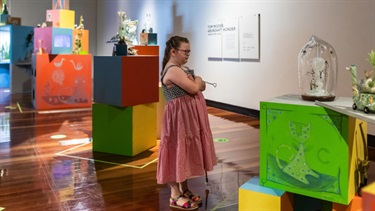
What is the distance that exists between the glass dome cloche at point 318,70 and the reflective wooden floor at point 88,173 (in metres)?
1.02

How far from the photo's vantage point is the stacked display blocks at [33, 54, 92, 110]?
285 inches

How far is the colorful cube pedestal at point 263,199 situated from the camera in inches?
81.6

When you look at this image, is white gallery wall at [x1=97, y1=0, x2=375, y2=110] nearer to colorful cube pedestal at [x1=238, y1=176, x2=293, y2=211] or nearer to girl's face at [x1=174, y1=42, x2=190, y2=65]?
girl's face at [x1=174, y1=42, x2=190, y2=65]

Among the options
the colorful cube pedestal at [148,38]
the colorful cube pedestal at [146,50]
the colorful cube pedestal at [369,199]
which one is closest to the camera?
the colorful cube pedestal at [369,199]

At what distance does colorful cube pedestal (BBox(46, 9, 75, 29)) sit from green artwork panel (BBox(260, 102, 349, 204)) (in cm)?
660

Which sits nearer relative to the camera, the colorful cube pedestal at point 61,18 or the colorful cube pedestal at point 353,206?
the colorful cube pedestal at point 353,206

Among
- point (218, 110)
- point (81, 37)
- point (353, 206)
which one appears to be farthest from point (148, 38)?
point (353, 206)

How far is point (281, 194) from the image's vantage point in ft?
6.81

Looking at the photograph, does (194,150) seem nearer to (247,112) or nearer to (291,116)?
(291,116)

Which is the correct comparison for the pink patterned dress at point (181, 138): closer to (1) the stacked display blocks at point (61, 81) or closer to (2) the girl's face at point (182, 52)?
(2) the girl's face at point (182, 52)

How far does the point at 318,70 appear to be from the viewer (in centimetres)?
222

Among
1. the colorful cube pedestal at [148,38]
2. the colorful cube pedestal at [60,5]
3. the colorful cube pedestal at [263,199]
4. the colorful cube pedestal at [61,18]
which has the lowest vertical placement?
the colorful cube pedestal at [263,199]

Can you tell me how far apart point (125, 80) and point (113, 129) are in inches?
22.1

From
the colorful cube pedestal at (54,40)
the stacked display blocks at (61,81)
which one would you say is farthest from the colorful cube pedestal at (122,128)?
the colorful cube pedestal at (54,40)
